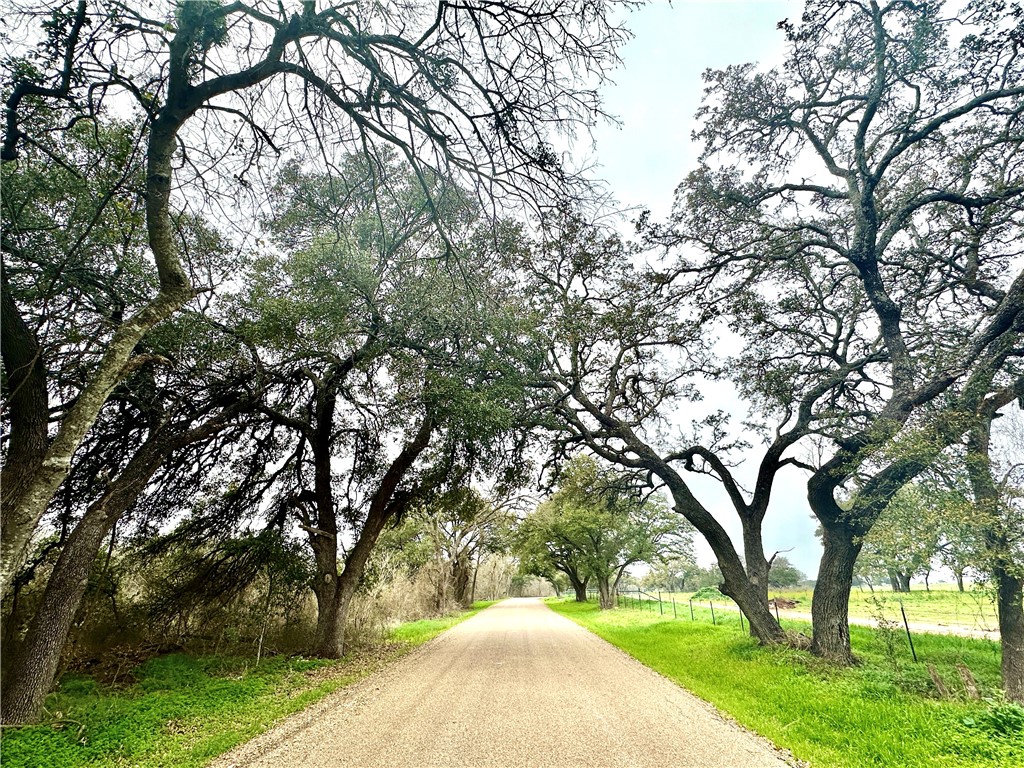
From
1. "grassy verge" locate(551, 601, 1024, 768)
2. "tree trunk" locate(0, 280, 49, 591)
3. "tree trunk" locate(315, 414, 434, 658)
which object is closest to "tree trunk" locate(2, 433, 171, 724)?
"tree trunk" locate(0, 280, 49, 591)

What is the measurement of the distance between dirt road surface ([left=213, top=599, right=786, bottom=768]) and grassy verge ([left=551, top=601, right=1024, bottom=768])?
541 mm

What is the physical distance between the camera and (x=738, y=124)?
922 cm

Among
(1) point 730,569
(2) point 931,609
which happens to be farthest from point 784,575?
(1) point 730,569

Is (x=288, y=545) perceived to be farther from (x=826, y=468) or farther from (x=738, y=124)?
(x=738, y=124)

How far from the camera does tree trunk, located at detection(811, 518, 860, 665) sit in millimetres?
8333

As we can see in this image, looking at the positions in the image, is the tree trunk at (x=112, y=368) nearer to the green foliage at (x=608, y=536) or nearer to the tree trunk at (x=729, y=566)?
the tree trunk at (x=729, y=566)

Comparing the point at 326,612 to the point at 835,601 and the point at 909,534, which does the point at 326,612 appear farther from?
the point at 909,534

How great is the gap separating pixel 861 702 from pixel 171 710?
340 inches

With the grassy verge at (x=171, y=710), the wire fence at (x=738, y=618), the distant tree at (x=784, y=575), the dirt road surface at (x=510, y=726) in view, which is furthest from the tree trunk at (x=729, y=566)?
the distant tree at (x=784, y=575)

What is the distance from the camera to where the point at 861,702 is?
5664mm

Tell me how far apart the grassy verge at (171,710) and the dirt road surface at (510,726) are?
430 mm

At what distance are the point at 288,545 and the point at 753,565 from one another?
10562 mm

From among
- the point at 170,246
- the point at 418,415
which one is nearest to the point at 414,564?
the point at 418,415

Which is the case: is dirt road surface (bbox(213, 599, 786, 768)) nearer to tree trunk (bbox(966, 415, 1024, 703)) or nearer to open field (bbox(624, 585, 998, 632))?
tree trunk (bbox(966, 415, 1024, 703))
